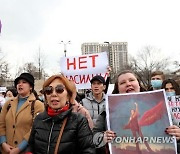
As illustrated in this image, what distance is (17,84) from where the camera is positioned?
421cm

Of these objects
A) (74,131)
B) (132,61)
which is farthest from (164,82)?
(132,61)

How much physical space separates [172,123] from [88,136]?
0.74 metres

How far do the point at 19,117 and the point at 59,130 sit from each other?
1572 millimetres

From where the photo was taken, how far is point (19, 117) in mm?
3971

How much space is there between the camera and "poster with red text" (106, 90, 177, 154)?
2.35m

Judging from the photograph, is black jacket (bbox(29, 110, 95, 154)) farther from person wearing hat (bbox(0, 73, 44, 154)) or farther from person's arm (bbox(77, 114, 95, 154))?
person wearing hat (bbox(0, 73, 44, 154))

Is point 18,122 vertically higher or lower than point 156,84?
lower

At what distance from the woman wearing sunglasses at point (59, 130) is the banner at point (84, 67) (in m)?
3.58

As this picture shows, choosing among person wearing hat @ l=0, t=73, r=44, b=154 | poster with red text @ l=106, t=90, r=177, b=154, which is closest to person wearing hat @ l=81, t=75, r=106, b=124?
person wearing hat @ l=0, t=73, r=44, b=154

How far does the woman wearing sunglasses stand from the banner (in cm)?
358

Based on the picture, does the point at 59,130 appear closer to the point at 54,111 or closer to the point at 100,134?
the point at 54,111

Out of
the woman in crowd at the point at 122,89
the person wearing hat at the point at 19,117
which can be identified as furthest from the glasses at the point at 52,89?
the person wearing hat at the point at 19,117

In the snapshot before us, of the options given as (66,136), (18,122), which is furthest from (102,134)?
(18,122)

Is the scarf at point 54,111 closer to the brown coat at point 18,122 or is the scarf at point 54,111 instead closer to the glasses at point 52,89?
the glasses at point 52,89
